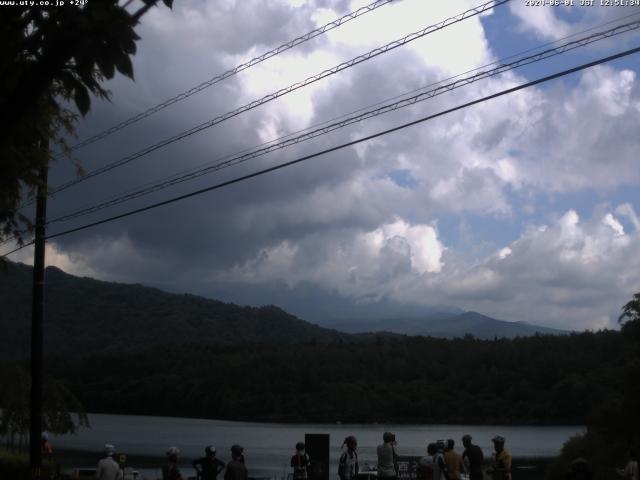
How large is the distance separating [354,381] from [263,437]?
30573mm

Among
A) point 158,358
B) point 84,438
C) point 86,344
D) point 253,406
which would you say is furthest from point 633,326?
point 86,344

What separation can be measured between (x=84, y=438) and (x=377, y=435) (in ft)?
104

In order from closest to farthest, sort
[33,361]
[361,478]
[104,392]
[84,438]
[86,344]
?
1. [33,361]
2. [361,478]
3. [84,438]
4. [104,392]
5. [86,344]

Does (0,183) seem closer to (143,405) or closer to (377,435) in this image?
(377,435)

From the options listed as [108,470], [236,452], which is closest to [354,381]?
Result: [108,470]

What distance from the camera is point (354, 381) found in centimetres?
12456

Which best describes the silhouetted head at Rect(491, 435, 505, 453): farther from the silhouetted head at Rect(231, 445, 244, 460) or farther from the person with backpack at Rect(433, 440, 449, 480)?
the silhouetted head at Rect(231, 445, 244, 460)

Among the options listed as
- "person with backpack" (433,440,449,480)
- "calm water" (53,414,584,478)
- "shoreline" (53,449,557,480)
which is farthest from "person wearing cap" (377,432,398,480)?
"calm water" (53,414,584,478)

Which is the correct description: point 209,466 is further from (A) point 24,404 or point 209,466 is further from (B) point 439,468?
(A) point 24,404

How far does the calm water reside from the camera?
251 ft

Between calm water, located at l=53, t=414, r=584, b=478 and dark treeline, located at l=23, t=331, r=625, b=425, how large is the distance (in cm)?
300

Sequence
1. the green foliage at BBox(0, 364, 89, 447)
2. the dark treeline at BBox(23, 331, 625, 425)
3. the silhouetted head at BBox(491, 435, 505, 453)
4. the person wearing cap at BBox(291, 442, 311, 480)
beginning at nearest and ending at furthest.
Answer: the silhouetted head at BBox(491, 435, 505, 453) < the person wearing cap at BBox(291, 442, 311, 480) < the green foliage at BBox(0, 364, 89, 447) < the dark treeline at BBox(23, 331, 625, 425)

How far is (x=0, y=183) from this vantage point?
905cm

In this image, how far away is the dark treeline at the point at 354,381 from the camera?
10706 cm
